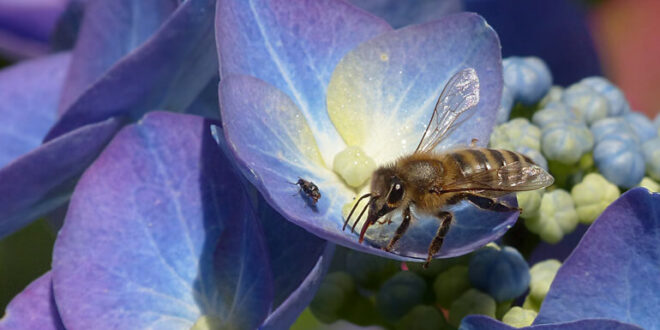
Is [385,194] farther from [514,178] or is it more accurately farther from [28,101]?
[28,101]

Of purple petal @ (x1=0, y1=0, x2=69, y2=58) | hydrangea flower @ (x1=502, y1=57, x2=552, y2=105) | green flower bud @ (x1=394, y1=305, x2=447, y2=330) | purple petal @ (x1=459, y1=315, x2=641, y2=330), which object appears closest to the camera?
purple petal @ (x1=459, y1=315, x2=641, y2=330)

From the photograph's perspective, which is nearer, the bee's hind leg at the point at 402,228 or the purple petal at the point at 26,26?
the bee's hind leg at the point at 402,228

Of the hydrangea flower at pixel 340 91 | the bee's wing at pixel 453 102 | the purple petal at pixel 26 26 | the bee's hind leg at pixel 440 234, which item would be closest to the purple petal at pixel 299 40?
the hydrangea flower at pixel 340 91

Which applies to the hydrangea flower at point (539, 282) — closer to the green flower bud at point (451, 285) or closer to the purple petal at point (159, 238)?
the green flower bud at point (451, 285)

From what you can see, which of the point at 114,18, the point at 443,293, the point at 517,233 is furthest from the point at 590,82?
the point at 114,18

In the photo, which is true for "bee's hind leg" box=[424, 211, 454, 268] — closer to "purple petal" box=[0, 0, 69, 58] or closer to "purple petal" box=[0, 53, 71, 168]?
"purple petal" box=[0, 53, 71, 168]

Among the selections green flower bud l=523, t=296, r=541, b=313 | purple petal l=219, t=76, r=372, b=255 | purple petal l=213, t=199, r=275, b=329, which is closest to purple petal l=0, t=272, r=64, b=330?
purple petal l=213, t=199, r=275, b=329
